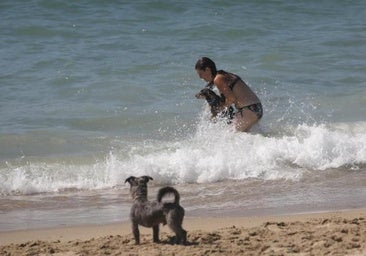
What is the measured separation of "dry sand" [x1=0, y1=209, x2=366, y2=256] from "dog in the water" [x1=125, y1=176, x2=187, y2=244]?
0.36ft

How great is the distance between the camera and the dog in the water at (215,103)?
970cm

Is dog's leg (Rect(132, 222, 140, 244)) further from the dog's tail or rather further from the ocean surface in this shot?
the ocean surface

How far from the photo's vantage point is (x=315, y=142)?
10.7 metres

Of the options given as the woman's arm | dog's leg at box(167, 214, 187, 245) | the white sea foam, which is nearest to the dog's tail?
dog's leg at box(167, 214, 187, 245)

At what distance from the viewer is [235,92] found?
396 inches

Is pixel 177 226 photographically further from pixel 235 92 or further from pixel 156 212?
pixel 235 92

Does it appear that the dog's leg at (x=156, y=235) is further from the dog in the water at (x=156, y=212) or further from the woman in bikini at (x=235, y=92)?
the woman in bikini at (x=235, y=92)

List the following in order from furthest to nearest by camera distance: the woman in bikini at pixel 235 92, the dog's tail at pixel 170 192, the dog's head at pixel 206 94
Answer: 1. the woman in bikini at pixel 235 92
2. the dog's head at pixel 206 94
3. the dog's tail at pixel 170 192

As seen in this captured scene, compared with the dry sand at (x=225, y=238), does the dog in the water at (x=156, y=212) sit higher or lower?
higher

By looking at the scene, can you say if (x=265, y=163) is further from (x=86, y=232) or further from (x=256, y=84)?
(x=256, y=84)

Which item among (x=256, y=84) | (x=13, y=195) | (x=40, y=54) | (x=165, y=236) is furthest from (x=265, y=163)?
(x=40, y=54)

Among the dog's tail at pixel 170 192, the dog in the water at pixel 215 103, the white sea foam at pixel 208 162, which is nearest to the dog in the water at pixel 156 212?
the dog's tail at pixel 170 192

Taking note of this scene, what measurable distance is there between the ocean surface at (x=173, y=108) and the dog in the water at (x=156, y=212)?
4.93ft

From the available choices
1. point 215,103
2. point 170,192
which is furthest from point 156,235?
point 215,103
